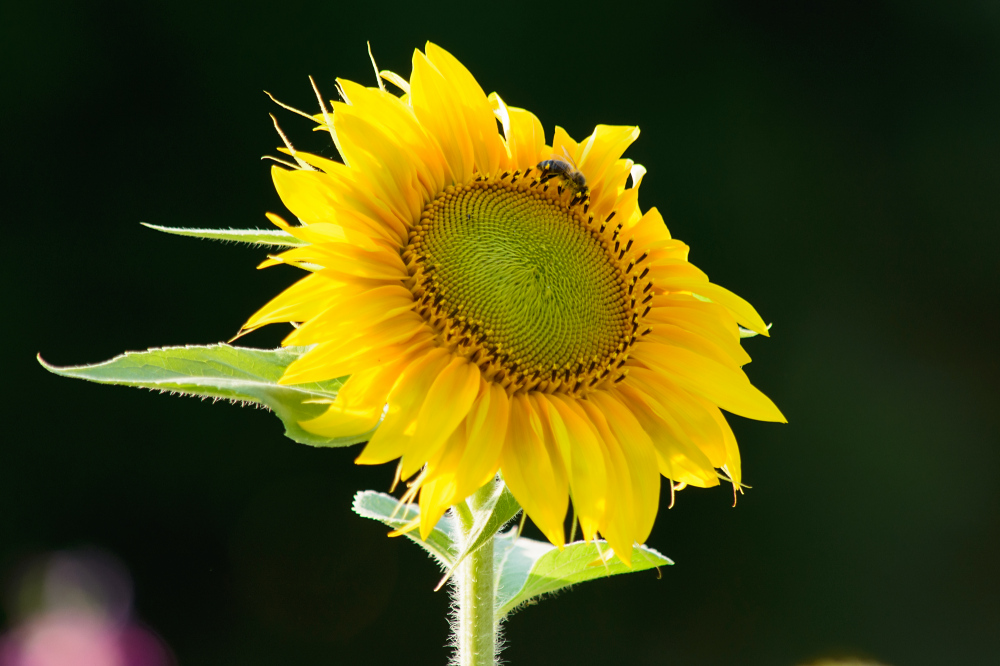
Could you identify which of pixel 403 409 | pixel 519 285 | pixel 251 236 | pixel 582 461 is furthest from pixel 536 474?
pixel 251 236

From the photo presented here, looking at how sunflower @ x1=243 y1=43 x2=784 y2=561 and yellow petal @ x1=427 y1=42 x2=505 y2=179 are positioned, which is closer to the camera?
sunflower @ x1=243 y1=43 x2=784 y2=561

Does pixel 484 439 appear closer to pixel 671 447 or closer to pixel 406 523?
pixel 406 523

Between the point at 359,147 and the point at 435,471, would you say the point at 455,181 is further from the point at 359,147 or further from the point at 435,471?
the point at 435,471

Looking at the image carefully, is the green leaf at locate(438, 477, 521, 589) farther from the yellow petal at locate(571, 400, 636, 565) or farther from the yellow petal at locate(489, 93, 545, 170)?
the yellow petal at locate(489, 93, 545, 170)

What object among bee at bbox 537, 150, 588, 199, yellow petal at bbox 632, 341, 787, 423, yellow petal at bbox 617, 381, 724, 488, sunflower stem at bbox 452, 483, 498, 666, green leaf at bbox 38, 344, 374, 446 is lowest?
sunflower stem at bbox 452, 483, 498, 666

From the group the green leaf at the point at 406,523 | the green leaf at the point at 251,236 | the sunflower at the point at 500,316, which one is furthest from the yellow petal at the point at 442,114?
the green leaf at the point at 406,523

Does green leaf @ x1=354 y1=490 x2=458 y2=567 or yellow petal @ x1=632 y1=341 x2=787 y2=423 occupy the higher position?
yellow petal @ x1=632 y1=341 x2=787 y2=423

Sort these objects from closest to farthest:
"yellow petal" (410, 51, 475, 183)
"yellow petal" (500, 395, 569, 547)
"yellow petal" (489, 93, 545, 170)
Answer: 1. "yellow petal" (500, 395, 569, 547)
2. "yellow petal" (410, 51, 475, 183)
3. "yellow petal" (489, 93, 545, 170)

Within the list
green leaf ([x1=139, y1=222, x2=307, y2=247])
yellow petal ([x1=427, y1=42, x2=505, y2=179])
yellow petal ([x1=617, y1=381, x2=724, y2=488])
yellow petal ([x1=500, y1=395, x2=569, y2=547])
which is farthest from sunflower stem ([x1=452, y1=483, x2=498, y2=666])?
yellow petal ([x1=427, y1=42, x2=505, y2=179])
